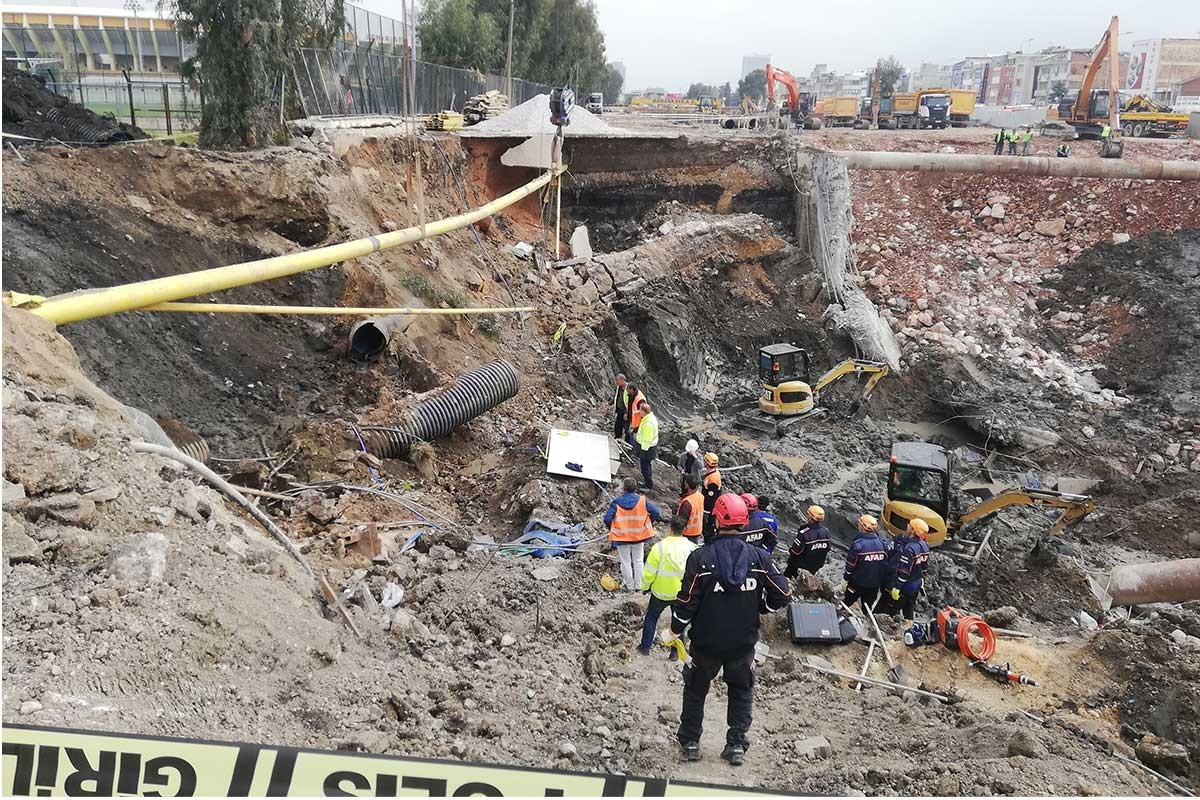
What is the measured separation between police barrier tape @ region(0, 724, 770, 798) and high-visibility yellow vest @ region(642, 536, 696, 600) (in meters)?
2.83

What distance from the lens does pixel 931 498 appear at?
11.2 meters

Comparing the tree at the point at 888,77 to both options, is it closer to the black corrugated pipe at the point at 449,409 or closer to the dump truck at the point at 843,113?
A: the dump truck at the point at 843,113

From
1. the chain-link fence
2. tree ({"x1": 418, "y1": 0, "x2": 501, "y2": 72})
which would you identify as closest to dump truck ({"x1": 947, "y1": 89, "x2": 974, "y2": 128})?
tree ({"x1": 418, "y1": 0, "x2": 501, "y2": 72})

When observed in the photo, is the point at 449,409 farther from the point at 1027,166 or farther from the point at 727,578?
the point at 1027,166

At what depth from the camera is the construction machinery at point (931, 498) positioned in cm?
1103

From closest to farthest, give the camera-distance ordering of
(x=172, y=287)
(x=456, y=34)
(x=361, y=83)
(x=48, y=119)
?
(x=172, y=287) → (x=48, y=119) → (x=361, y=83) → (x=456, y=34)

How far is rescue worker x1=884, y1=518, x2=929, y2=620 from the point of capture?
7.93 meters

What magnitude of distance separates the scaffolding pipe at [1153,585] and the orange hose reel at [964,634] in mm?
3803

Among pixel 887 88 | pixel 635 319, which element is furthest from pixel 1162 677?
pixel 887 88

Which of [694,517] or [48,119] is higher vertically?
[48,119]

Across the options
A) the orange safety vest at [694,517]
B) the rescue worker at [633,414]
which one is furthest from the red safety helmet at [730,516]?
the rescue worker at [633,414]

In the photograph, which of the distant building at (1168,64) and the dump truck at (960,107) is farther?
the distant building at (1168,64)

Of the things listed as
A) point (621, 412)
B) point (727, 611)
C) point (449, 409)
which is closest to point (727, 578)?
point (727, 611)

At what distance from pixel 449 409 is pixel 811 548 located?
4722 millimetres
